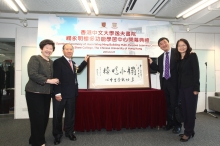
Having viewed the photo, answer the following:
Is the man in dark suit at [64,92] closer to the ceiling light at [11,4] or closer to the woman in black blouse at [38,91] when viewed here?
the woman in black blouse at [38,91]

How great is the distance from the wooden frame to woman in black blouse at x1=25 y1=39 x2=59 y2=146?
1.06m

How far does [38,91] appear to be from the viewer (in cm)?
210

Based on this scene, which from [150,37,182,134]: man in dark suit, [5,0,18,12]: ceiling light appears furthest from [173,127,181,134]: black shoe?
[5,0,18,12]: ceiling light

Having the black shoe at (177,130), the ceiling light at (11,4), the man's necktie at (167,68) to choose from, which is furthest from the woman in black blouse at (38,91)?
the black shoe at (177,130)

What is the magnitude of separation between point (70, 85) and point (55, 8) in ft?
6.04

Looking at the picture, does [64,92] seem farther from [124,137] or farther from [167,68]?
[167,68]

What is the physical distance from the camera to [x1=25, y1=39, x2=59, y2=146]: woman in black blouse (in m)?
2.08

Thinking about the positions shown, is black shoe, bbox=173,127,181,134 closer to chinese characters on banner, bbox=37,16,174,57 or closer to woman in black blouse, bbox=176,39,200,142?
woman in black blouse, bbox=176,39,200,142

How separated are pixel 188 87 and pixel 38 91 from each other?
7.40 ft

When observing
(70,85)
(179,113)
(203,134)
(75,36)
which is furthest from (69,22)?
(203,134)

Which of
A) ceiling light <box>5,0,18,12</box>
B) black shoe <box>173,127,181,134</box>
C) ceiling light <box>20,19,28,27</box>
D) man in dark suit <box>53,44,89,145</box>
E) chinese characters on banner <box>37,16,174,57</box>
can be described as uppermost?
ceiling light <box>5,0,18,12</box>

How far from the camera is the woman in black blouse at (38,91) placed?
2.08 metres

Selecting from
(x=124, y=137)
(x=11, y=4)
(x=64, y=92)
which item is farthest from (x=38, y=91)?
(x=11, y=4)

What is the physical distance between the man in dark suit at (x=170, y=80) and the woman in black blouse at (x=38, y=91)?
2012mm
